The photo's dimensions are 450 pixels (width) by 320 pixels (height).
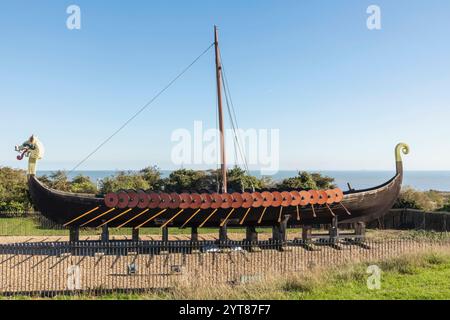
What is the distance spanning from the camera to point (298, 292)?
9945 millimetres

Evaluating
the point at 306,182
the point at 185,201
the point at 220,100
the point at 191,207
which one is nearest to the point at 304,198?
the point at 191,207

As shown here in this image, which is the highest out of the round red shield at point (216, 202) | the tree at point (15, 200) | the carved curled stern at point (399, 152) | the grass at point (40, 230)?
the carved curled stern at point (399, 152)

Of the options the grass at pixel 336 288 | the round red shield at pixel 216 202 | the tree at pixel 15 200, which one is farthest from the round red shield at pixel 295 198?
the tree at pixel 15 200

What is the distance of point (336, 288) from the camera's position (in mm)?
10188

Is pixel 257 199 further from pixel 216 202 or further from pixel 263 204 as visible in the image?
pixel 216 202

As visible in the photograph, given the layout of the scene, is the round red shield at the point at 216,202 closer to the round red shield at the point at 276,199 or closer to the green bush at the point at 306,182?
the round red shield at the point at 276,199

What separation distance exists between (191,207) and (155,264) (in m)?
2.57

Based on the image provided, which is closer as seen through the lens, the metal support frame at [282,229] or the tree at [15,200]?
the metal support frame at [282,229]

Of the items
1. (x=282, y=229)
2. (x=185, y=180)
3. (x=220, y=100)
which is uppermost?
(x=220, y=100)

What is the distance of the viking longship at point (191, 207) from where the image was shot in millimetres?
15320

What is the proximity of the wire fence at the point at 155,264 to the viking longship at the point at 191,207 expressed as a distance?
48.4 inches
